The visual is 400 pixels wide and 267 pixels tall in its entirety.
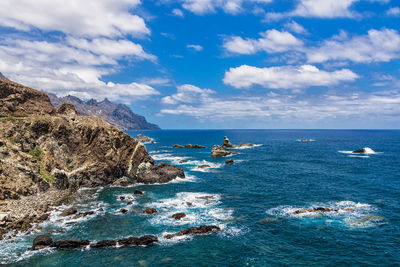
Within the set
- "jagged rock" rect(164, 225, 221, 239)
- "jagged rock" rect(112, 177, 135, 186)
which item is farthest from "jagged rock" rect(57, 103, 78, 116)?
"jagged rock" rect(164, 225, 221, 239)

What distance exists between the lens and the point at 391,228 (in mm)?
37969

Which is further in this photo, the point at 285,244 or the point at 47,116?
the point at 47,116

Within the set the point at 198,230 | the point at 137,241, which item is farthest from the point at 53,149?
the point at 198,230

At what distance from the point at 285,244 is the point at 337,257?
6.42 metres

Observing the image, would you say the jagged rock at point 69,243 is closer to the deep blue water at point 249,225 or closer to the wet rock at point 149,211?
the deep blue water at point 249,225

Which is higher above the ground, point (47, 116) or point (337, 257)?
point (47, 116)

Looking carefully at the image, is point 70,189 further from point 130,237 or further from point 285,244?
point 285,244

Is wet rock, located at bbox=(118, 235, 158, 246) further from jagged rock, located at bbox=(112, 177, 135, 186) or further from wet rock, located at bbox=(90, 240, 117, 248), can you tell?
jagged rock, located at bbox=(112, 177, 135, 186)

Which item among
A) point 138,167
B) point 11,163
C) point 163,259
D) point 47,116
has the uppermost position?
point 47,116

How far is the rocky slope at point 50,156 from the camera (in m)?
44.5

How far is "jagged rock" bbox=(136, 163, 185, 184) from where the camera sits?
232 ft

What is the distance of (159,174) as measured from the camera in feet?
239

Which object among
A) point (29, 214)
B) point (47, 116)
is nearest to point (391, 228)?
point (29, 214)

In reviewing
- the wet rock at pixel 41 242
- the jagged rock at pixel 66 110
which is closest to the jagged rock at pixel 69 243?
the wet rock at pixel 41 242
